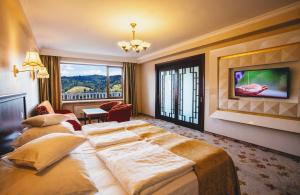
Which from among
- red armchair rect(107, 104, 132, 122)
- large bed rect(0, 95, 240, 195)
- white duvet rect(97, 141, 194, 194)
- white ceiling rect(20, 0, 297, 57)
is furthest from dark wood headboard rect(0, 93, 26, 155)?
red armchair rect(107, 104, 132, 122)

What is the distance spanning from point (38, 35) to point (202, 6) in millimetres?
3949

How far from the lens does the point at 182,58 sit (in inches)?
196

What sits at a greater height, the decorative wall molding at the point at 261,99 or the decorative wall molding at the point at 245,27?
the decorative wall molding at the point at 245,27

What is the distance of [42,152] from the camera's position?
1.07m

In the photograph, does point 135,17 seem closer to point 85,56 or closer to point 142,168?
point 142,168

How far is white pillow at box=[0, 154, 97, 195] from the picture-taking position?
0.87 m

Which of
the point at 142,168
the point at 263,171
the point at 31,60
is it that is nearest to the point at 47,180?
the point at 142,168

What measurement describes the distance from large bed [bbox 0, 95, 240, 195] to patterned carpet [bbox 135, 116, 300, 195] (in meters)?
0.68

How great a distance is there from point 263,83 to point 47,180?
377cm

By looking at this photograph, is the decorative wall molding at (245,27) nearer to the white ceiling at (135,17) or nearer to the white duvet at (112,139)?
the white ceiling at (135,17)

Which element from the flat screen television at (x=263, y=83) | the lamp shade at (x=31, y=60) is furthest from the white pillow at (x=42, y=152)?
the flat screen television at (x=263, y=83)

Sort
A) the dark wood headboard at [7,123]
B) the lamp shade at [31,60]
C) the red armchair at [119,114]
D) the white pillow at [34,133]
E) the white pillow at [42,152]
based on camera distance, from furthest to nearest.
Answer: the red armchair at [119,114] → the lamp shade at [31,60] → the white pillow at [34,133] → the dark wood headboard at [7,123] → the white pillow at [42,152]

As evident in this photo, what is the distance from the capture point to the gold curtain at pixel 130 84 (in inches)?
266

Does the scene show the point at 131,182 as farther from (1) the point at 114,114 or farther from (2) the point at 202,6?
(1) the point at 114,114
